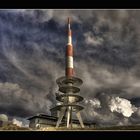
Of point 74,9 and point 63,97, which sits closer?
point 74,9

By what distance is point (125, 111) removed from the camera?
21.5 m

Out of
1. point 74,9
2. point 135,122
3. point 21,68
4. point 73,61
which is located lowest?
point 135,122

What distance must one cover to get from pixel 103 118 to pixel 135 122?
8.05 ft

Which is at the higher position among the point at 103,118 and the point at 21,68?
the point at 21,68
